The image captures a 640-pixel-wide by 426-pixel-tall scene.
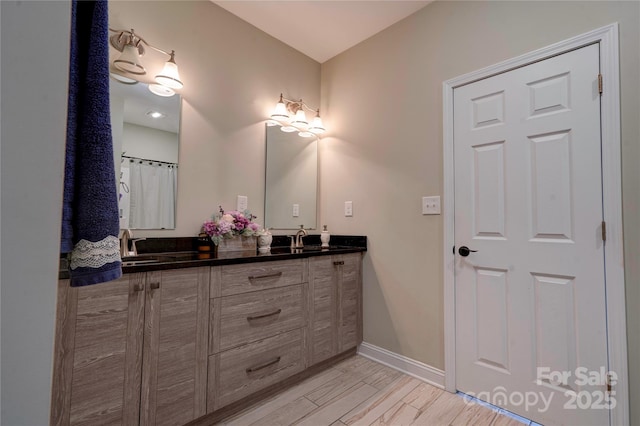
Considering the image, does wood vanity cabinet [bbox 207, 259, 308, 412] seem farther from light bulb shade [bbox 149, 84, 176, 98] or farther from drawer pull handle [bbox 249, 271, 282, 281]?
light bulb shade [bbox 149, 84, 176, 98]

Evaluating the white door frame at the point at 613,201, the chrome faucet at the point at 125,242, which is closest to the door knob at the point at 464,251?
the white door frame at the point at 613,201

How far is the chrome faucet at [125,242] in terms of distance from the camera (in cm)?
160

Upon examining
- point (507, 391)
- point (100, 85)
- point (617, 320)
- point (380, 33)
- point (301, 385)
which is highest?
point (380, 33)

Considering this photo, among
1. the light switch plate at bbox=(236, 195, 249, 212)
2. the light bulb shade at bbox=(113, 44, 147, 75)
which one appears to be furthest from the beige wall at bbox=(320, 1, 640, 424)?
the light bulb shade at bbox=(113, 44, 147, 75)

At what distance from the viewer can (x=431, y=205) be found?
2.02 m

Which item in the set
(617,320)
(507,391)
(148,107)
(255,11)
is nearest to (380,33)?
(255,11)

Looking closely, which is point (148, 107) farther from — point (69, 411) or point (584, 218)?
point (584, 218)

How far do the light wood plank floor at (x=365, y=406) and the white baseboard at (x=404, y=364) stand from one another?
0.15 feet

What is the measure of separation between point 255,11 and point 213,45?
436mm

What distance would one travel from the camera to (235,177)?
87.5 inches

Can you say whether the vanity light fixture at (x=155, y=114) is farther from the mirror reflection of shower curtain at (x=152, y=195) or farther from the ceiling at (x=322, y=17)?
the ceiling at (x=322, y=17)

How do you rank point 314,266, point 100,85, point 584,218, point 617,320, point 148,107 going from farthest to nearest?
1. point 314,266
2. point 148,107
3. point 584,218
4. point 617,320
5. point 100,85

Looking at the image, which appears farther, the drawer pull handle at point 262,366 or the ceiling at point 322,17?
the ceiling at point 322,17

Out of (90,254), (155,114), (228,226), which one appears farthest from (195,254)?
(90,254)
